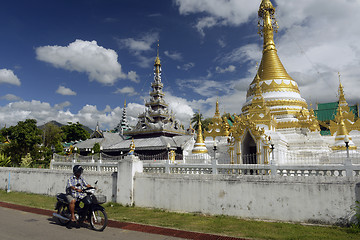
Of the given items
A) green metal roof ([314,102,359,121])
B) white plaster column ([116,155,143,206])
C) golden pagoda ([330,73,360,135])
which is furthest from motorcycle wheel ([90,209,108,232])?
green metal roof ([314,102,359,121])

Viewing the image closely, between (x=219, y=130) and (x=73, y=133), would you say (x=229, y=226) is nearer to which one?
(x=219, y=130)

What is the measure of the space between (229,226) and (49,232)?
214 inches

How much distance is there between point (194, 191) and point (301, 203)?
3789mm

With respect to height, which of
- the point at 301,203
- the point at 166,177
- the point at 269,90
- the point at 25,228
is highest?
the point at 269,90

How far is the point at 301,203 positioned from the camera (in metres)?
8.27

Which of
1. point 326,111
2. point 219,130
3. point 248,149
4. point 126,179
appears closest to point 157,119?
point 219,130

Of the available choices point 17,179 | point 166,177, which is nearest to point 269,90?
point 166,177

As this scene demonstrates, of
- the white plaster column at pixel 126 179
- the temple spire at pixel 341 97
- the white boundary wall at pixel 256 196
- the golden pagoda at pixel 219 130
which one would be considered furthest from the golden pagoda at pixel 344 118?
the white plaster column at pixel 126 179

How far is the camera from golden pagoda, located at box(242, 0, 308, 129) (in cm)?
2372

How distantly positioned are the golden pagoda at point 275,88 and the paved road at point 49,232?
18.4 metres

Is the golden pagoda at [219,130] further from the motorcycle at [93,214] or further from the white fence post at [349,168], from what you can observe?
the motorcycle at [93,214]

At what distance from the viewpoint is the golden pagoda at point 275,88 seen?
23719 mm

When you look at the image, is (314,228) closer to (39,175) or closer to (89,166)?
(89,166)

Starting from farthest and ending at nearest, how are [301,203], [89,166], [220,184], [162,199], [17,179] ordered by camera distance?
[17,179] < [89,166] < [162,199] < [220,184] < [301,203]
